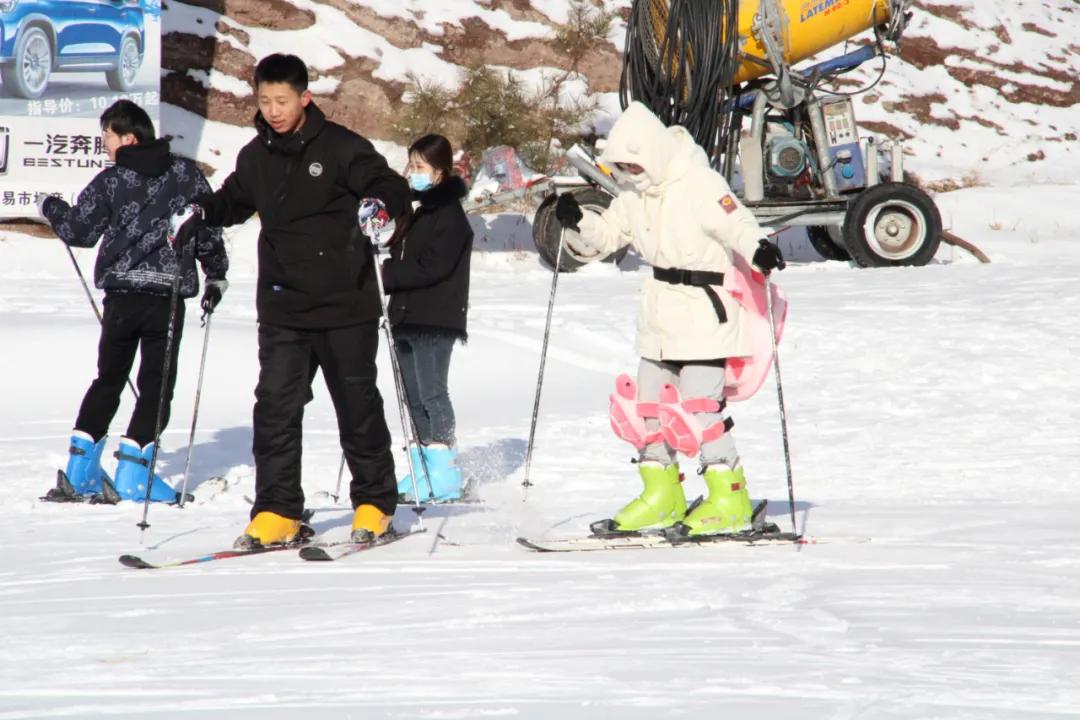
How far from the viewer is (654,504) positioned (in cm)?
584

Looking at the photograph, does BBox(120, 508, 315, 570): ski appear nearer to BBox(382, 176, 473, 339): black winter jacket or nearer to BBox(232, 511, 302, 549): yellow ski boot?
BBox(232, 511, 302, 549): yellow ski boot

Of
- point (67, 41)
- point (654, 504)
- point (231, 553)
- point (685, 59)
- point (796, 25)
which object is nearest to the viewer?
point (231, 553)

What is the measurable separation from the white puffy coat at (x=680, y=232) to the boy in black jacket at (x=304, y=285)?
917 millimetres

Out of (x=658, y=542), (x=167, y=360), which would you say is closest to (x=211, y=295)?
(x=167, y=360)

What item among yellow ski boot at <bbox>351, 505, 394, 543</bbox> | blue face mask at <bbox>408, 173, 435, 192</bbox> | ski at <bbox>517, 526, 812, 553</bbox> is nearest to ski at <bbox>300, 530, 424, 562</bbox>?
yellow ski boot at <bbox>351, 505, 394, 543</bbox>

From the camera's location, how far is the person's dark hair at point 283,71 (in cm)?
538

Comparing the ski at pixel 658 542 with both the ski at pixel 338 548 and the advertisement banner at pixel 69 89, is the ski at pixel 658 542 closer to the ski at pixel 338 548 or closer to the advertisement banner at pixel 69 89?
the ski at pixel 338 548

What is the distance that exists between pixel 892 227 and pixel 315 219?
906 cm

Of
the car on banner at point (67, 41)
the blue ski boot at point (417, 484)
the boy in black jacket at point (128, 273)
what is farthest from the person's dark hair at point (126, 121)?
the car on banner at point (67, 41)

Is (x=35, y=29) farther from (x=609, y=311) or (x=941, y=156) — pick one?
(x=941, y=156)

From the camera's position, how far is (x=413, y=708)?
11.0 ft

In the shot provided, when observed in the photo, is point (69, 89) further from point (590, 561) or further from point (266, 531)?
point (590, 561)

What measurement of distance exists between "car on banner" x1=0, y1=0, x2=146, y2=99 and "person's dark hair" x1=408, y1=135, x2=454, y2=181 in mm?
8147

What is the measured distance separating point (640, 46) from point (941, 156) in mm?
7408
